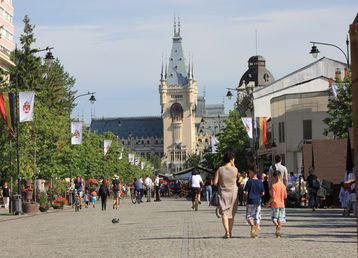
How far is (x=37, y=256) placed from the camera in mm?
16266

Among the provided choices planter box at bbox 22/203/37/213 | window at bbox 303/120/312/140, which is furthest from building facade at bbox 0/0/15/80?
planter box at bbox 22/203/37/213

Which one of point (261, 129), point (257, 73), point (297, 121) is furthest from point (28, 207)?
point (257, 73)

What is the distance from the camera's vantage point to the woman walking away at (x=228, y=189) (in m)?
19.7

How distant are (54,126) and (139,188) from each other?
21.9 feet

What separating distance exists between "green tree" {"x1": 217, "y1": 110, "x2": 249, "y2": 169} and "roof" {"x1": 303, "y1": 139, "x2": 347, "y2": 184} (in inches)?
2552

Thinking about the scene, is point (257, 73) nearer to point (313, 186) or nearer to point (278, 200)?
point (313, 186)

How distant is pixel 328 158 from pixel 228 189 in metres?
23.1

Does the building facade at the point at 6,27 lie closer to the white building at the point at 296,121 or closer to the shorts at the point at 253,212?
the white building at the point at 296,121

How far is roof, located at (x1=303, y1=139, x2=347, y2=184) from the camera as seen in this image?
137ft

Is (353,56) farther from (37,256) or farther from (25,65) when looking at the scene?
(25,65)

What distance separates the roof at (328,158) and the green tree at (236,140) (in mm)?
64818

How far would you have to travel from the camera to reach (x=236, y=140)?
360ft

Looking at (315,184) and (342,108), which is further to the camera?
(342,108)

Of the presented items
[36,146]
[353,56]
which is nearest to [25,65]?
[36,146]
